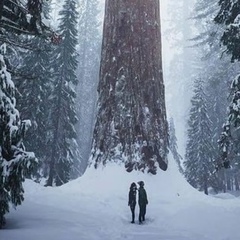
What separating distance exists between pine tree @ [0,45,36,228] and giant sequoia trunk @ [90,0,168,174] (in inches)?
178

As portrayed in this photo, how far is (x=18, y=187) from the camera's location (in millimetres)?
6102

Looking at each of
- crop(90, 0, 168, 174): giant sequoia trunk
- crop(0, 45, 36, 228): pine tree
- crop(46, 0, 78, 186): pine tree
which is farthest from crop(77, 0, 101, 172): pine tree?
crop(0, 45, 36, 228): pine tree

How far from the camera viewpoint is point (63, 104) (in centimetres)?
2500

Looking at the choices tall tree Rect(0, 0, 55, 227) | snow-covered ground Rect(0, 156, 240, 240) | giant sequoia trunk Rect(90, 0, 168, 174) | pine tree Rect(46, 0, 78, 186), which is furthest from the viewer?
pine tree Rect(46, 0, 78, 186)

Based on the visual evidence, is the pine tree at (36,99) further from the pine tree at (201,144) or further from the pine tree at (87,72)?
the pine tree at (87,72)

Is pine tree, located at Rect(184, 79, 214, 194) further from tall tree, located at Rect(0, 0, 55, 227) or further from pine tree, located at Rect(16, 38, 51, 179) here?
tall tree, located at Rect(0, 0, 55, 227)

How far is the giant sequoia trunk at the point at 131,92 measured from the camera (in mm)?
10305

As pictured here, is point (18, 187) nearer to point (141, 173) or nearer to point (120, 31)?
point (141, 173)

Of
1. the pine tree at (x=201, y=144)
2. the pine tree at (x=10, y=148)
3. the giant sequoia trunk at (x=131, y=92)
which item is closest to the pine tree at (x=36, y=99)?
the giant sequoia trunk at (x=131, y=92)

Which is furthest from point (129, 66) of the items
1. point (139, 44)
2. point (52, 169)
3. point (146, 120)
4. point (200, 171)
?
point (200, 171)

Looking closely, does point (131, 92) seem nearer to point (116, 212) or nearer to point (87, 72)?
point (116, 212)

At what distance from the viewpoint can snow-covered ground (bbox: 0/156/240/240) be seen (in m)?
6.59

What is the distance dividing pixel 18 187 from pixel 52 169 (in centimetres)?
1790

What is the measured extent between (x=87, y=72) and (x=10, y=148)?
41.1m
